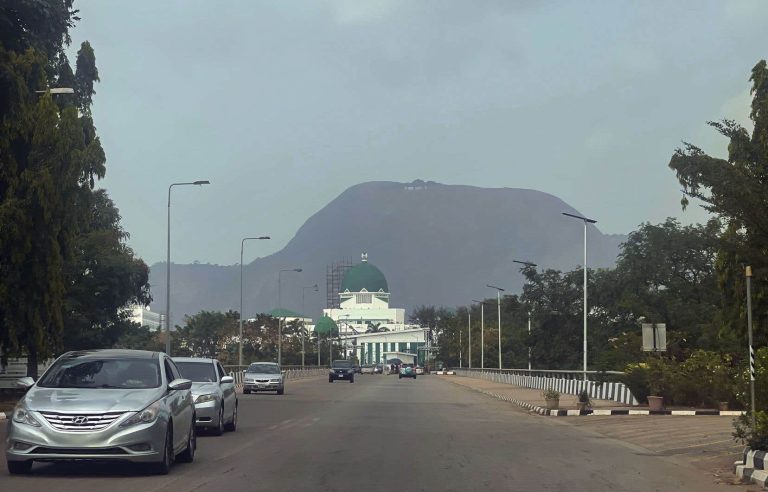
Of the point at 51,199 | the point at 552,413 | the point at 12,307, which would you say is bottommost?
the point at 552,413

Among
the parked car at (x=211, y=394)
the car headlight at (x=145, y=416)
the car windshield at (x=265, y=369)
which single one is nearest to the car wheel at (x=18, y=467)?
the car headlight at (x=145, y=416)

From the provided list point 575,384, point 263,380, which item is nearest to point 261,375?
point 263,380

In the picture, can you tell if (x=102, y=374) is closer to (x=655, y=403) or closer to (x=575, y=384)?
(x=655, y=403)

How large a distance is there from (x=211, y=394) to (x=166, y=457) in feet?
24.9

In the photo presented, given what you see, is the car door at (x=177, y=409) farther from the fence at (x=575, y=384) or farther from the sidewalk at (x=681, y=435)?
the fence at (x=575, y=384)

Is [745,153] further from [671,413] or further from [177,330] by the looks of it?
[177,330]

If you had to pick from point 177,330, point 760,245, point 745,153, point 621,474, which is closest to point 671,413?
point 745,153

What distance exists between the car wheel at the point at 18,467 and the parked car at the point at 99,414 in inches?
0.5

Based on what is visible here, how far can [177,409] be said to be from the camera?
586 inches

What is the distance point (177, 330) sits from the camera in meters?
124

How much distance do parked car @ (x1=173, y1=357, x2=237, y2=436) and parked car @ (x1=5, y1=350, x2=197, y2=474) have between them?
656 centimetres

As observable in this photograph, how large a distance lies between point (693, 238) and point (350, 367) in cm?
2952

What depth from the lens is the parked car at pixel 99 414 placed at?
13.1 metres

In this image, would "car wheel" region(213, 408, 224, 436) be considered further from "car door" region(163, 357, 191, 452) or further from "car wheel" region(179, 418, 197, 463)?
"car door" region(163, 357, 191, 452)
